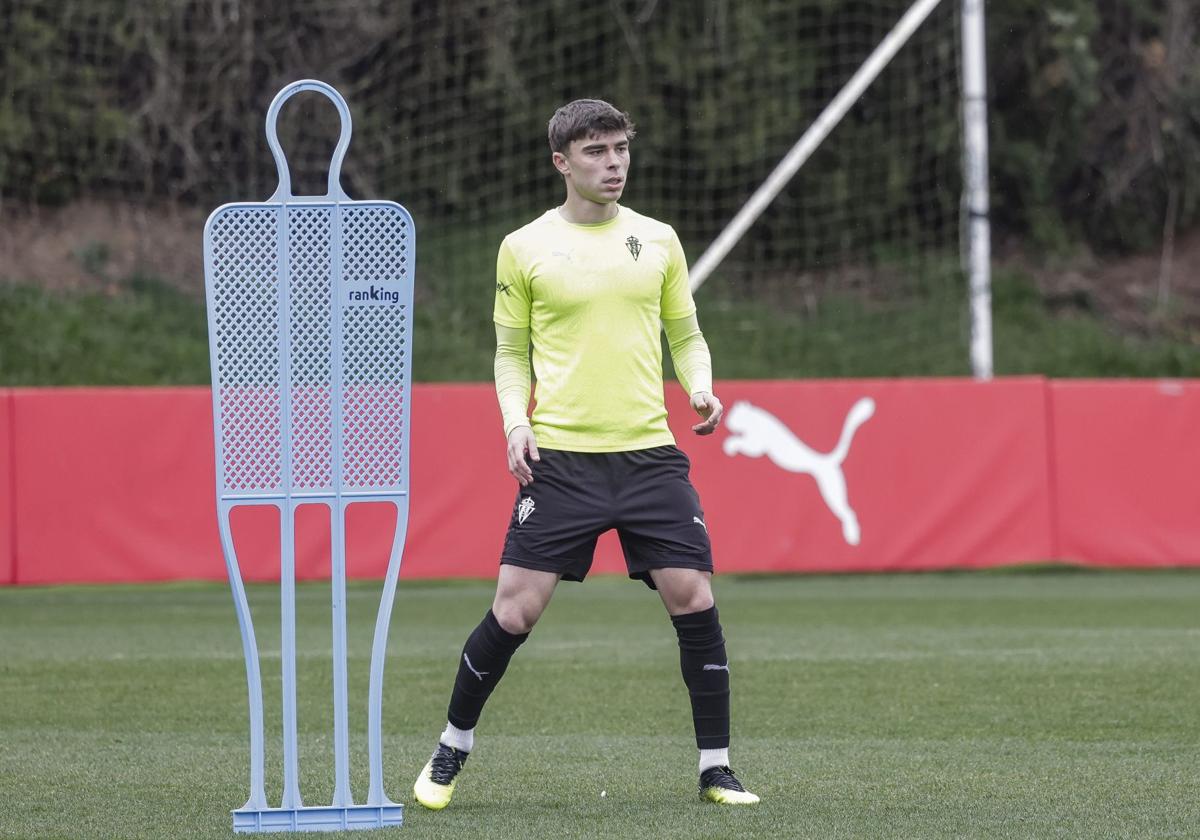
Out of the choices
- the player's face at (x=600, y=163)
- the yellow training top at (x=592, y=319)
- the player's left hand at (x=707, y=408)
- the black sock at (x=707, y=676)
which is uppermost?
the player's face at (x=600, y=163)

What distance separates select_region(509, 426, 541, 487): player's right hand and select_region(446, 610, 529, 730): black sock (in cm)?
44

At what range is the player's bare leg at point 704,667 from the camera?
5.31 metres

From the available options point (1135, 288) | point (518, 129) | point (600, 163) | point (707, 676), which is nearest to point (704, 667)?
point (707, 676)

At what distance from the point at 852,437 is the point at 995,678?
5528mm

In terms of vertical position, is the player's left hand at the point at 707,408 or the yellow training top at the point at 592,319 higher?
the yellow training top at the point at 592,319

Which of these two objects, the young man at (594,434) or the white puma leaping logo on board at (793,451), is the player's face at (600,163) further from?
the white puma leaping logo on board at (793,451)

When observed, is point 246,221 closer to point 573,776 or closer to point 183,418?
point 573,776

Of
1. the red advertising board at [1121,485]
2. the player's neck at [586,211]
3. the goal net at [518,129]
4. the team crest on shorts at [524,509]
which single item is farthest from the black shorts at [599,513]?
the goal net at [518,129]

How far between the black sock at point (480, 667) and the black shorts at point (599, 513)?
219mm

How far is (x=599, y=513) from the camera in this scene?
5.26 meters

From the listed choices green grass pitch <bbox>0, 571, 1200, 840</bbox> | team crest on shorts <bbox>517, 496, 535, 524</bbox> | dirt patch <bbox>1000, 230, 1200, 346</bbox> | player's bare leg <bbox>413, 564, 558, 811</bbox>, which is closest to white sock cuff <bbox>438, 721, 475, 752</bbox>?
player's bare leg <bbox>413, 564, 558, 811</bbox>

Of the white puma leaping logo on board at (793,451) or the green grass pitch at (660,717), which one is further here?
the white puma leaping logo on board at (793,451)

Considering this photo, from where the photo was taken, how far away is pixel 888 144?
20.3m

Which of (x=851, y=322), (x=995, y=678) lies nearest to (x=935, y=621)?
(x=995, y=678)
